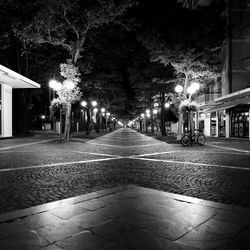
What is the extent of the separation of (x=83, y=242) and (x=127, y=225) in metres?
0.74

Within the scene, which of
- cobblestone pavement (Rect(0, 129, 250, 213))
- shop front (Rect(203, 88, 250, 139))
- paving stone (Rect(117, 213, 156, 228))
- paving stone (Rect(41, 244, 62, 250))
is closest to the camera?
paving stone (Rect(41, 244, 62, 250))

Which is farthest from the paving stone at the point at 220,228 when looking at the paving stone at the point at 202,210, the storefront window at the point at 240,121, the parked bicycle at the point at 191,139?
the storefront window at the point at 240,121

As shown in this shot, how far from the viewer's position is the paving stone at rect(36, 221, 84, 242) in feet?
11.3

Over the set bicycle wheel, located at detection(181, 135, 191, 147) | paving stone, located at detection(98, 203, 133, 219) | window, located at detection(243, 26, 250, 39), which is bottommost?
paving stone, located at detection(98, 203, 133, 219)

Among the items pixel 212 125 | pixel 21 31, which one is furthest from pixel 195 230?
pixel 212 125

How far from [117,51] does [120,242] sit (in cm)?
3084

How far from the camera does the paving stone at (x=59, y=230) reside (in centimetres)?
343

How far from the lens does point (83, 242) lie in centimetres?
325

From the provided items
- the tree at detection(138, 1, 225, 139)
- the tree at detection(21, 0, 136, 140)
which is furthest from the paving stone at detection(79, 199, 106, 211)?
the tree at detection(138, 1, 225, 139)

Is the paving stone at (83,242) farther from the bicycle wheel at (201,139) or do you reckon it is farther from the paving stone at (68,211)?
the bicycle wheel at (201,139)

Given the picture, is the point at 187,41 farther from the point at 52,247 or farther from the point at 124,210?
the point at 52,247

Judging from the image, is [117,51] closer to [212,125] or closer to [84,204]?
[212,125]

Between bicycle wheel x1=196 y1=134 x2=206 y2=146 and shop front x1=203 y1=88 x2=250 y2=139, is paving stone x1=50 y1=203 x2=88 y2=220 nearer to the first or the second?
bicycle wheel x1=196 y1=134 x2=206 y2=146

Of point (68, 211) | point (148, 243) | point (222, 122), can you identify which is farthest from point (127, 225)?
point (222, 122)
